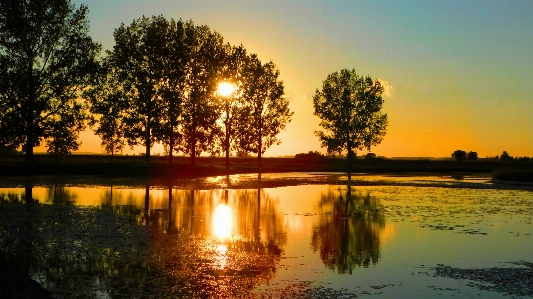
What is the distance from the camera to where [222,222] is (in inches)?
1007

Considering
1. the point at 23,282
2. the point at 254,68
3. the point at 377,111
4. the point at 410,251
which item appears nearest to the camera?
the point at 23,282

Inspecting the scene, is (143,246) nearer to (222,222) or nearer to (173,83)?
(222,222)

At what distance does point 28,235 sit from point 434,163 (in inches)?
4761

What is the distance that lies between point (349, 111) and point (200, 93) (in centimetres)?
4120

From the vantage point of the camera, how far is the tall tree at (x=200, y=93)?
8031 centimetres

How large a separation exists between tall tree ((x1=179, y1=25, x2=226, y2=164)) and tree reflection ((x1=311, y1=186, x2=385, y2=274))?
45.9 meters

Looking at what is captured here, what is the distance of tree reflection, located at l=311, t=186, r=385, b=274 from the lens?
17406mm

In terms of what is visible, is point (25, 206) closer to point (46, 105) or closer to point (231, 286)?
point (231, 286)

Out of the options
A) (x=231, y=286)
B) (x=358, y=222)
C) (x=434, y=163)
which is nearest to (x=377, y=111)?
(x=434, y=163)

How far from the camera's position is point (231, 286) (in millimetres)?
13469

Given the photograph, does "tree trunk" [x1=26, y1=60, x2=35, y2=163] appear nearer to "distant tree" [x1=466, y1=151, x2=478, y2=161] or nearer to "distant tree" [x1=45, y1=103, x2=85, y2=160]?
"distant tree" [x1=45, y1=103, x2=85, y2=160]

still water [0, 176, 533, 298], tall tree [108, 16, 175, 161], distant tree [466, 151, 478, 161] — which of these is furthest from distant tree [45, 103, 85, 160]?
distant tree [466, 151, 478, 161]

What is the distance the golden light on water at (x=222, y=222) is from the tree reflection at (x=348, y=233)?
147 inches

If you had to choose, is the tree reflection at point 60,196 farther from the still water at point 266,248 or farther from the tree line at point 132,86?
the tree line at point 132,86
